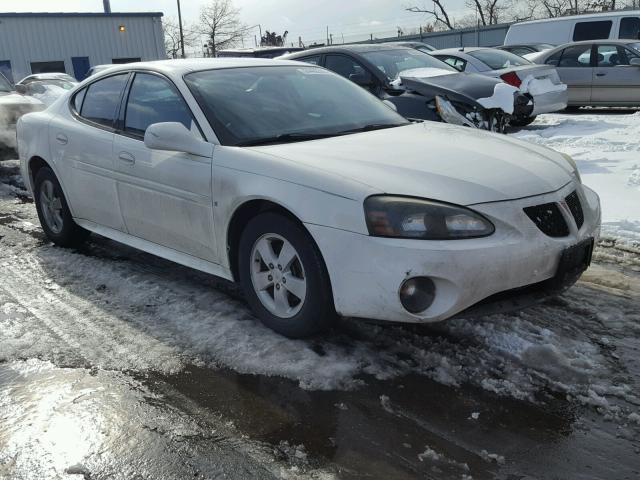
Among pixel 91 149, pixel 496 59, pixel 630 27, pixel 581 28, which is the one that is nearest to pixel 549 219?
pixel 91 149

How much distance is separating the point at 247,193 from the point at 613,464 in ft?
7.04

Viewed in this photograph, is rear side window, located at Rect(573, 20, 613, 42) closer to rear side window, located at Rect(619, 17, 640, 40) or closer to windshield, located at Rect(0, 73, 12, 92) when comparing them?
rear side window, located at Rect(619, 17, 640, 40)

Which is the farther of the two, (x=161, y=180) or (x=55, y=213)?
(x=55, y=213)

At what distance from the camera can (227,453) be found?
106 inches

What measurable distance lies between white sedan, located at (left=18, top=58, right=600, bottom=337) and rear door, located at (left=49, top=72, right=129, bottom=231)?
0.02 m

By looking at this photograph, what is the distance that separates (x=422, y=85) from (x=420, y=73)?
30.8 inches

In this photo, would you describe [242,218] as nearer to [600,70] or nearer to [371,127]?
[371,127]

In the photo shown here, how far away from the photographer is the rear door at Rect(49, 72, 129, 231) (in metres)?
4.71

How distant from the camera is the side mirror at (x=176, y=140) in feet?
12.6

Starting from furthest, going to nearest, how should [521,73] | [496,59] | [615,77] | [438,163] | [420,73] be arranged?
[615,77]
[496,59]
[521,73]
[420,73]
[438,163]

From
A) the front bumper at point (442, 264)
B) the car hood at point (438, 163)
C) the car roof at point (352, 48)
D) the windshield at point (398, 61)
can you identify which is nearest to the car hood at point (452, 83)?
the windshield at point (398, 61)

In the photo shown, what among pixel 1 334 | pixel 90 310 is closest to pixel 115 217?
pixel 90 310

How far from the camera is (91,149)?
15.8 ft

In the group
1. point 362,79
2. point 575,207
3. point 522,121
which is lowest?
point 522,121
